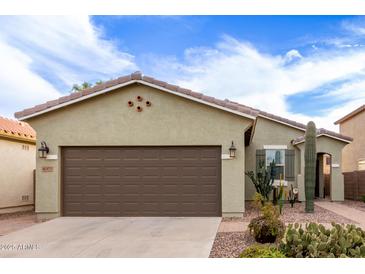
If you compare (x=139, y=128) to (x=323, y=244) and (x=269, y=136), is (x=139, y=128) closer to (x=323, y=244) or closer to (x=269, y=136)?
(x=323, y=244)

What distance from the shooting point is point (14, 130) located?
1562 cm

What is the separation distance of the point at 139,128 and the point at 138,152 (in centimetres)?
81

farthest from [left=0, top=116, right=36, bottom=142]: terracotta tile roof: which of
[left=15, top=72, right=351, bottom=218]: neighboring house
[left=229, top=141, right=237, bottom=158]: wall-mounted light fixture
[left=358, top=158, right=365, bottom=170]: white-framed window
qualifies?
[left=358, top=158, right=365, bottom=170]: white-framed window

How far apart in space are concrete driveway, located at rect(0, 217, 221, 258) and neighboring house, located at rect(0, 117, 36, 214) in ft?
14.9

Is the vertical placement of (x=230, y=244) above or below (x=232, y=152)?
below

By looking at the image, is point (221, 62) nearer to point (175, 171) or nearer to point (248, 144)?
point (248, 144)

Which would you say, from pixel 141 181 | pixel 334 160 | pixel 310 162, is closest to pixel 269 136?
pixel 334 160

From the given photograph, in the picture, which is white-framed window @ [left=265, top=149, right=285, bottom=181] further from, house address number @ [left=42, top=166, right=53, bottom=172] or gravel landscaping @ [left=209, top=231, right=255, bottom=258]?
house address number @ [left=42, top=166, right=53, bottom=172]

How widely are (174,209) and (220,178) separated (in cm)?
184

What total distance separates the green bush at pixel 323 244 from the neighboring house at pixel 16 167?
39.4 ft

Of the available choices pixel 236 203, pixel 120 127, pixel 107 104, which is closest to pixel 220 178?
pixel 236 203

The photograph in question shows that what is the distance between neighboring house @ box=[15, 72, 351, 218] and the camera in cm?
1192

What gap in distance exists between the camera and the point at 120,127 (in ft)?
39.7

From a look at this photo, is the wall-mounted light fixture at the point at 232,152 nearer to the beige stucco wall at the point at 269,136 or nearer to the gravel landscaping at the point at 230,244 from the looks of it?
the gravel landscaping at the point at 230,244
